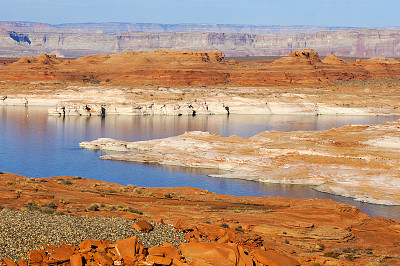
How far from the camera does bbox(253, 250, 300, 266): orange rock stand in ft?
53.0

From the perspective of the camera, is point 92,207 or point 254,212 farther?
point 254,212

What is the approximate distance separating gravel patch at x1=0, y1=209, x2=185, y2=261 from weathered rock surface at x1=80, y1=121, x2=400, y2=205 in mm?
20063

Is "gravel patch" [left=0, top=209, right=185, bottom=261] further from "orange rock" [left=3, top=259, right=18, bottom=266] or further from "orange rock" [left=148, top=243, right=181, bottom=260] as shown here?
"orange rock" [left=148, top=243, right=181, bottom=260]

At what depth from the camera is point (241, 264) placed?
15305 mm

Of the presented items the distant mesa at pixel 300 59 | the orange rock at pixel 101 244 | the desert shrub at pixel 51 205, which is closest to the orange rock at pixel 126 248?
the orange rock at pixel 101 244

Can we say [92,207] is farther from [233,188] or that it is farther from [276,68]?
[276,68]

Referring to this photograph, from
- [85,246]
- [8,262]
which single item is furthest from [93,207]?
[8,262]

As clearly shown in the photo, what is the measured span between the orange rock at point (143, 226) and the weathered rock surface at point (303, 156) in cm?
1981

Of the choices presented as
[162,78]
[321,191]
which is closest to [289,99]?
[162,78]

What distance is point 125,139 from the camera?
60031 mm

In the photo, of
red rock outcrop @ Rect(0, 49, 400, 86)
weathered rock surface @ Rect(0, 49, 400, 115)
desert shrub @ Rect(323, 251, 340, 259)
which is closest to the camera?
desert shrub @ Rect(323, 251, 340, 259)

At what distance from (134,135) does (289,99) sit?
41.8 metres

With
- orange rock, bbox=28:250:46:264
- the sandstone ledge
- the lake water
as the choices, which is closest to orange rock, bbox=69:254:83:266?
the sandstone ledge

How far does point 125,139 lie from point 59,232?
44053mm
